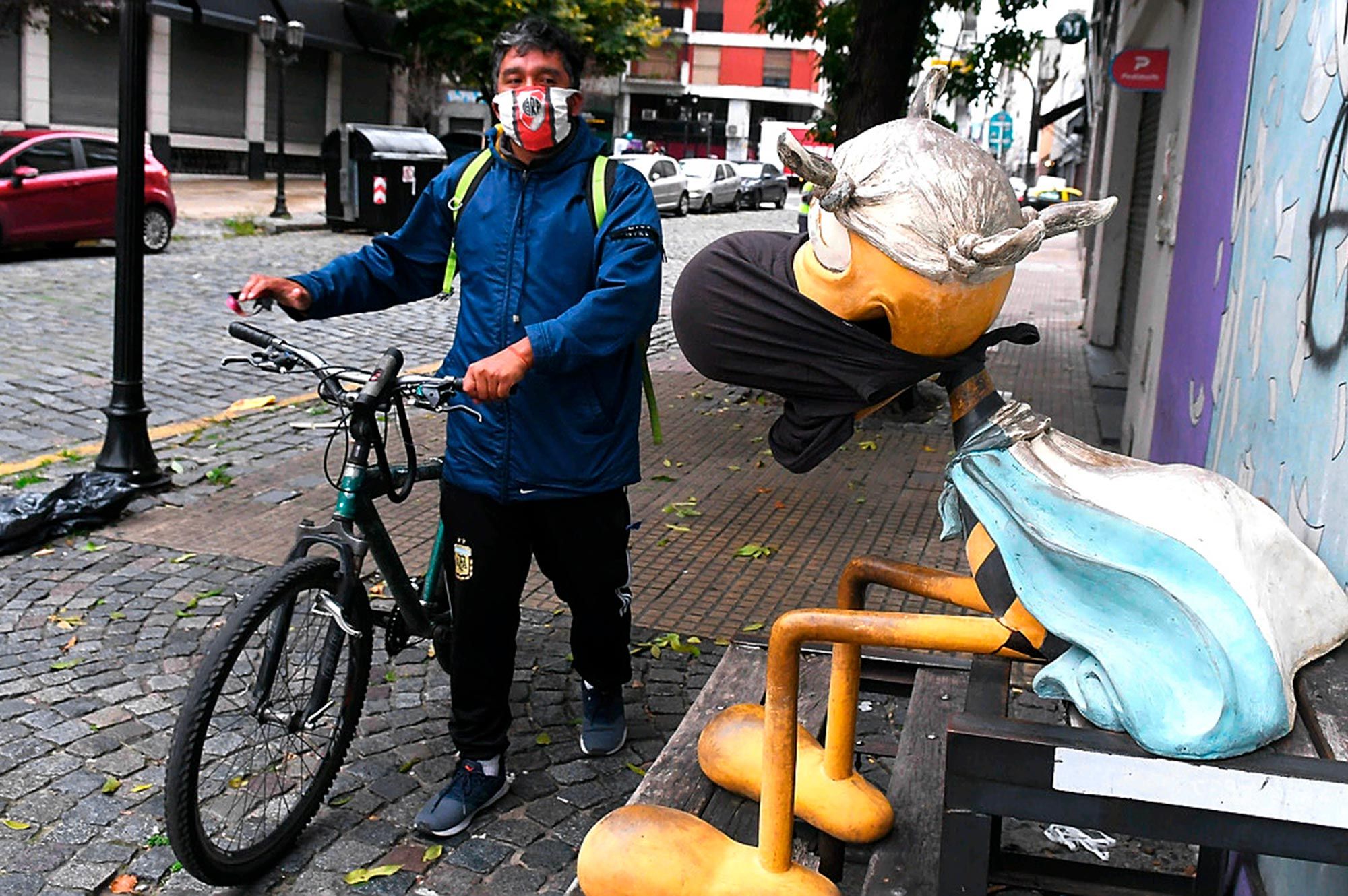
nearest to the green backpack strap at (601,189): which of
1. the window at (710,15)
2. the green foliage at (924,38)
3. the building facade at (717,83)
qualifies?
the green foliage at (924,38)

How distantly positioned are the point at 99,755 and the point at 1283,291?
3.49 metres

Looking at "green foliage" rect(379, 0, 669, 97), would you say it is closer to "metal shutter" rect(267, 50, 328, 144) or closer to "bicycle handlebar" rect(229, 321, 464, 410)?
"metal shutter" rect(267, 50, 328, 144)

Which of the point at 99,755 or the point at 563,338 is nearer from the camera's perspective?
the point at 563,338

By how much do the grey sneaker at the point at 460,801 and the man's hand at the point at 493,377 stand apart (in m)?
1.11

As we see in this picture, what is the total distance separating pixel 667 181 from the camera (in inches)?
1169

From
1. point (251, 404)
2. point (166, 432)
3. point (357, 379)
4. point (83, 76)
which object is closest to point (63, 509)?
point (166, 432)

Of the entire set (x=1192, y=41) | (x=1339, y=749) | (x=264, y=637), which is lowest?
(x=264, y=637)

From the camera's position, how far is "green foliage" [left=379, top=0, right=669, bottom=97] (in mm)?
28531

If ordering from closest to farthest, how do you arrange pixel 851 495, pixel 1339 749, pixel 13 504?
pixel 1339 749
pixel 13 504
pixel 851 495

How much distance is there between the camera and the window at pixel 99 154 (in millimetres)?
15492

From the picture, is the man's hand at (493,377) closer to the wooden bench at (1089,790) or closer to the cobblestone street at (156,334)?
the wooden bench at (1089,790)

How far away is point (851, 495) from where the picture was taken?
7.07 m

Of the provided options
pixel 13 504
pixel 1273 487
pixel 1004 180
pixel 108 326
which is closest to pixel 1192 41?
pixel 1273 487

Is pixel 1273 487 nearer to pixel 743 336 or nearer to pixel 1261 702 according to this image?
pixel 1261 702
